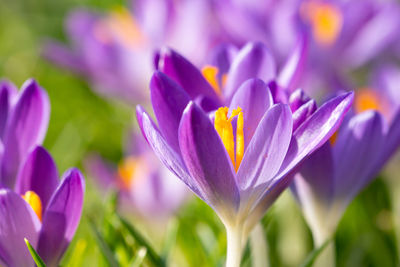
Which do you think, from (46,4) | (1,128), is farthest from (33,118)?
(46,4)

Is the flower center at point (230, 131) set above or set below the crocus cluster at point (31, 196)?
below

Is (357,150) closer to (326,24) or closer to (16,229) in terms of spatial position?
(16,229)

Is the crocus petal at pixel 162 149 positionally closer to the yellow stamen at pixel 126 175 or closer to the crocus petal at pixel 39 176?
the crocus petal at pixel 39 176

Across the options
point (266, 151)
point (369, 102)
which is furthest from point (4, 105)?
point (369, 102)

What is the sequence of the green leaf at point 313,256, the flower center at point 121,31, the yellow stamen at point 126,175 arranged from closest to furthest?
the green leaf at point 313,256 → the yellow stamen at point 126,175 → the flower center at point 121,31

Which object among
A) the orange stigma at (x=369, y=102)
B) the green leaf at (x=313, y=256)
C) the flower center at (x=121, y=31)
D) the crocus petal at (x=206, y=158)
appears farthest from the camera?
the flower center at (x=121, y=31)

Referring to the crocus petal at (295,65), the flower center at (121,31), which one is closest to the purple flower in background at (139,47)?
the flower center at (121,31)

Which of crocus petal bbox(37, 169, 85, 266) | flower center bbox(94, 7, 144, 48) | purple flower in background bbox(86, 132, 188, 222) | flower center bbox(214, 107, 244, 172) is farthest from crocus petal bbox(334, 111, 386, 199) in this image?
flower center bbox(94, 7, 144, 48)
